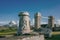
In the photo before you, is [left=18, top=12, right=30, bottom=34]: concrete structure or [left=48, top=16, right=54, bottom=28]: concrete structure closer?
[left=18, top=12, right=30, bottom=34]: concrete structure

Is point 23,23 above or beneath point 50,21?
beneath

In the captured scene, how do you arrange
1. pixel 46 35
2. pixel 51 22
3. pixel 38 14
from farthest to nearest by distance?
pixel 51 22 → pixel 38 14 → pixel 46 35

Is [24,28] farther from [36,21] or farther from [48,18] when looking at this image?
[48,18]

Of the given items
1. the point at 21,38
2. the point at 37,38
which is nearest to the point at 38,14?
the point at 37,38

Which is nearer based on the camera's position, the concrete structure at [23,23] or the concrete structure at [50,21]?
the concrete structure at [23,23]

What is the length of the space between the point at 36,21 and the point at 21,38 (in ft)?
75.5

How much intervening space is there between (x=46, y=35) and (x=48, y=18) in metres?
17.7

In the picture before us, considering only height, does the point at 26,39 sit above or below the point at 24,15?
below

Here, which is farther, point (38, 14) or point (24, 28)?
point (38, 14)

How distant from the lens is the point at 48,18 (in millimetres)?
39500

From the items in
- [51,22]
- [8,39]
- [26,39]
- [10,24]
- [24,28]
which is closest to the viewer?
[8,39]

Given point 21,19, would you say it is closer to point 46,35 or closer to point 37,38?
point 46,35

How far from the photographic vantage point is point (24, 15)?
19.3 meters

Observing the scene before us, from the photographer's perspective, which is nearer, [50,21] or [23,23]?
[23,23]
